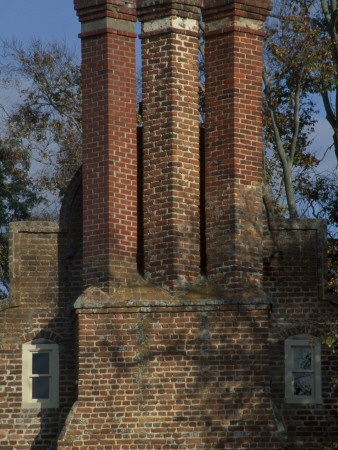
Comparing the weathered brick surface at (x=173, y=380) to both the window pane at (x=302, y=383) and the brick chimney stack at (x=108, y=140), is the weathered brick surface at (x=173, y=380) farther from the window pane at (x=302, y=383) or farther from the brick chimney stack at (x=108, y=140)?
the window pane at (x=302, y=383)

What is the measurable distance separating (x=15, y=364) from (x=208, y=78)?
5410 mm

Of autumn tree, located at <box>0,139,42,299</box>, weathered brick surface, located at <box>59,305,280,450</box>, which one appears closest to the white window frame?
weathered brick surface, located at <box>59,305,280,450</box>

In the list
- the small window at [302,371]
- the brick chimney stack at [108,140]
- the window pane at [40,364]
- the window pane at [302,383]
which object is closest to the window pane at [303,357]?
the small window at [302,371]

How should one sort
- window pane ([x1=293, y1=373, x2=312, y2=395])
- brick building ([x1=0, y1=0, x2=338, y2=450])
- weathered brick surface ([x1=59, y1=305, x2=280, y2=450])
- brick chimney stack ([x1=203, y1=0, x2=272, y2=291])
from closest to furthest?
weathered brick surface ([x1=59, y1=305, x2=280, y2=450]) < brick building ([x1=0, y1=0, x2=338, y2=450]) < brick chimney stack ([x1=203, y1=0, x2=272, y2=291]) < window pane ([x1=293, y1=373, x2=312, y2=395])

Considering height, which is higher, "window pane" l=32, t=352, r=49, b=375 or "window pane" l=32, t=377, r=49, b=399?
"window pane" l=32, t=352, r=49, b=375

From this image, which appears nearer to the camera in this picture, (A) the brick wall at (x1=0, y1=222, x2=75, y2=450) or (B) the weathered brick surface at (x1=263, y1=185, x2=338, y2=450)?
(A) the brick wall at (x1=0, y1=222, x2=75, y2=450)

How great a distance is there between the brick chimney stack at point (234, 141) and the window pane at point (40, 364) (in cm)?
326

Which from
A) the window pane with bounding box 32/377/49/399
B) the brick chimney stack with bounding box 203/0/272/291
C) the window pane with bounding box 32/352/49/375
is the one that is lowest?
the window pane with bounding box 32/377/49/399

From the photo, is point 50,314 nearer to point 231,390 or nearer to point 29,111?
point 231,390

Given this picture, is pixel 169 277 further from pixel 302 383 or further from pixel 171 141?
pixel 302 383

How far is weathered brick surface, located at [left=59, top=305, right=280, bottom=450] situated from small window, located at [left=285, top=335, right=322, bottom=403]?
1741 mm

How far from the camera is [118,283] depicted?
13047 millimetres

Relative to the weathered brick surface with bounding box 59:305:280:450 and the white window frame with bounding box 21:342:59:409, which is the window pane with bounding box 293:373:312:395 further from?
the white window frame with bounding box 21:342:59:409

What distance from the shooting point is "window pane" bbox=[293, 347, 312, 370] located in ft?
47.6
